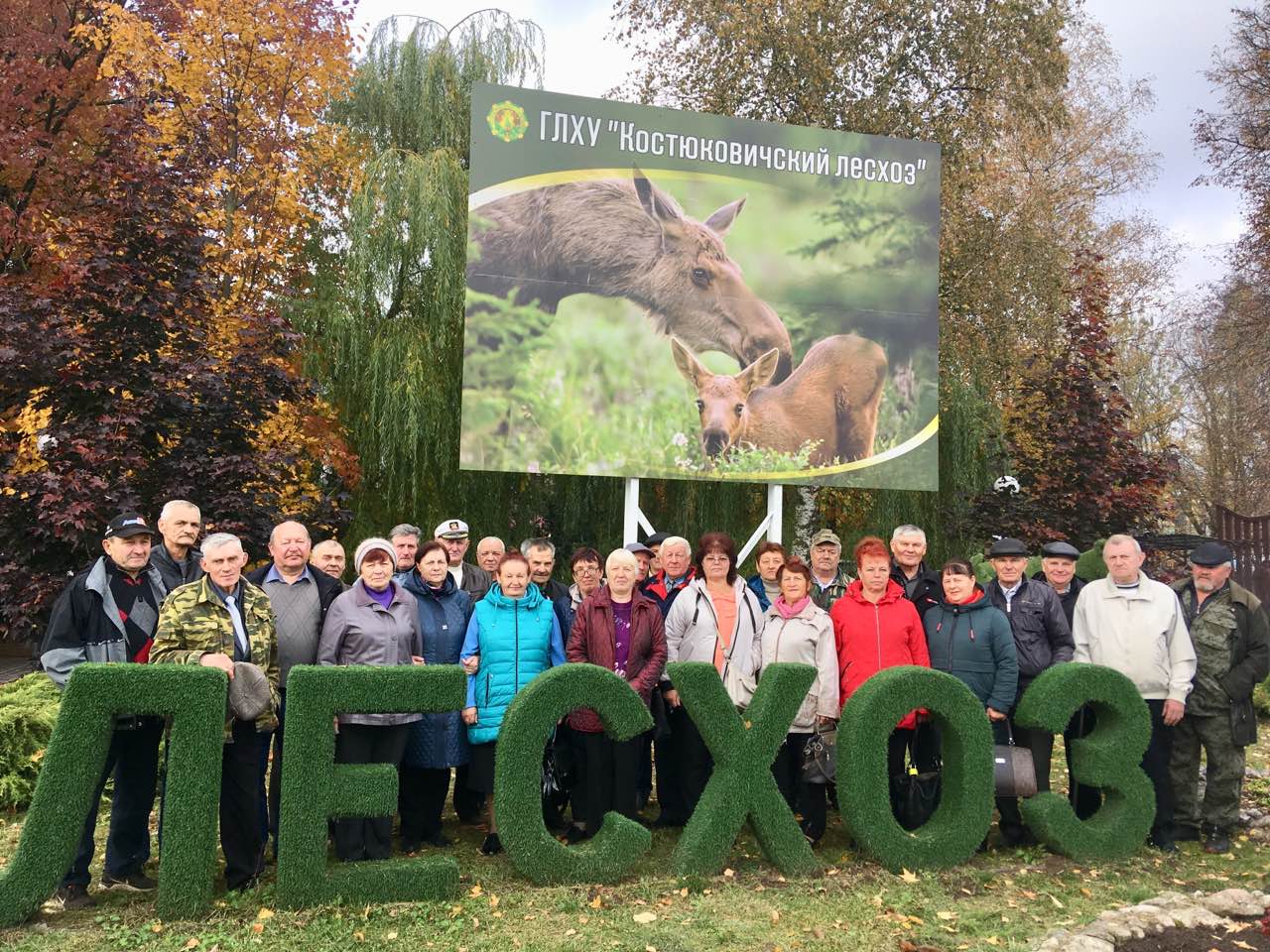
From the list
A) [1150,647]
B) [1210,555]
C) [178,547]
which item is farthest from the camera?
[1210,555]

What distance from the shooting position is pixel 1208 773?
5.96 metres

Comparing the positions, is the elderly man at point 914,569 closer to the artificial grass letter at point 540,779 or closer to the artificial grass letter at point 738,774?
the artificial grass letter at point 738,774

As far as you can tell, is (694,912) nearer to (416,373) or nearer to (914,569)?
(914,569)

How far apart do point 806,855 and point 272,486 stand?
5238mm

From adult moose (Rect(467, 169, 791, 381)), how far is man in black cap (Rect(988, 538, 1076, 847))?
5827 millimetres

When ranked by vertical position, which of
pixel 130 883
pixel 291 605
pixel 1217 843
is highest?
pixel 291 605

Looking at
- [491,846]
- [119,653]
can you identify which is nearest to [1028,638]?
[491,846]

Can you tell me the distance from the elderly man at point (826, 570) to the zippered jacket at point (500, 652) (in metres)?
1.87

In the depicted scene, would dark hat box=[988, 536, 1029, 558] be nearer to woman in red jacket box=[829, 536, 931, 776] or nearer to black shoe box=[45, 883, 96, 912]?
woman in red jacket box=[829, 536, 931, 776]

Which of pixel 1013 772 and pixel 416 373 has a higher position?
pixel 416 373

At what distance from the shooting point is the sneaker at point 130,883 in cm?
470

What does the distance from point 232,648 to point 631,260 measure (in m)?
7.36

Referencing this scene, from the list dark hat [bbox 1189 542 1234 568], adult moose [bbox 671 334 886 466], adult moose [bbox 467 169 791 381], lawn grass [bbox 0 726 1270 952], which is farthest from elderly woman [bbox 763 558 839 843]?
adult moose [bbox 467 169 791 381]

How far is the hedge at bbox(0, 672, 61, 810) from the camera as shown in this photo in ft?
20.2
